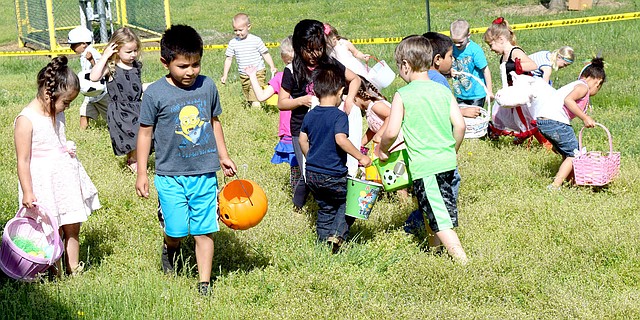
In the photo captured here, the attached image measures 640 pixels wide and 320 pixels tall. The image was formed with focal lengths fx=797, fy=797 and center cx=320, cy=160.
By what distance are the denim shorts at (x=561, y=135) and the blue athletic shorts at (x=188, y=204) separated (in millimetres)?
4026

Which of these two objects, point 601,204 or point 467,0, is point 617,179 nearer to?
point 601,204

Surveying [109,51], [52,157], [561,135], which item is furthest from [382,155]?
[109,51]

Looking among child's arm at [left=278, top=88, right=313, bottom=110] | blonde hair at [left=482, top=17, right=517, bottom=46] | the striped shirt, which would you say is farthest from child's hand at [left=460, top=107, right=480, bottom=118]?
the striped shirt

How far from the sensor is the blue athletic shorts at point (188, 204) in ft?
17.4

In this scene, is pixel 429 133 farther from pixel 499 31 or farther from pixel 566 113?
pixel 499 31

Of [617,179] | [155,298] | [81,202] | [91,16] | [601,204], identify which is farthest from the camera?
[91,16]

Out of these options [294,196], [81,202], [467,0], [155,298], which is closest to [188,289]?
[155,298]

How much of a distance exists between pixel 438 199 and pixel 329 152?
0.90 metres

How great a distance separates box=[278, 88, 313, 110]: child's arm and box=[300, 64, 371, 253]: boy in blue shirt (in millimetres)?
424

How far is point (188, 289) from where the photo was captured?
5.45 meters

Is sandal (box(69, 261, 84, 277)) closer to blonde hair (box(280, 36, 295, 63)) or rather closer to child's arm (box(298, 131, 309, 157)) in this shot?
child's arm (box(298, 131, 309, 157))

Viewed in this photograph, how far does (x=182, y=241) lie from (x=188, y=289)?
1.03 meters

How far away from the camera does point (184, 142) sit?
17.3ft

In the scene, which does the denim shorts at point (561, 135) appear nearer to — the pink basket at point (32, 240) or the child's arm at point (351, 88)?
the child's arm at point (351, 88)
